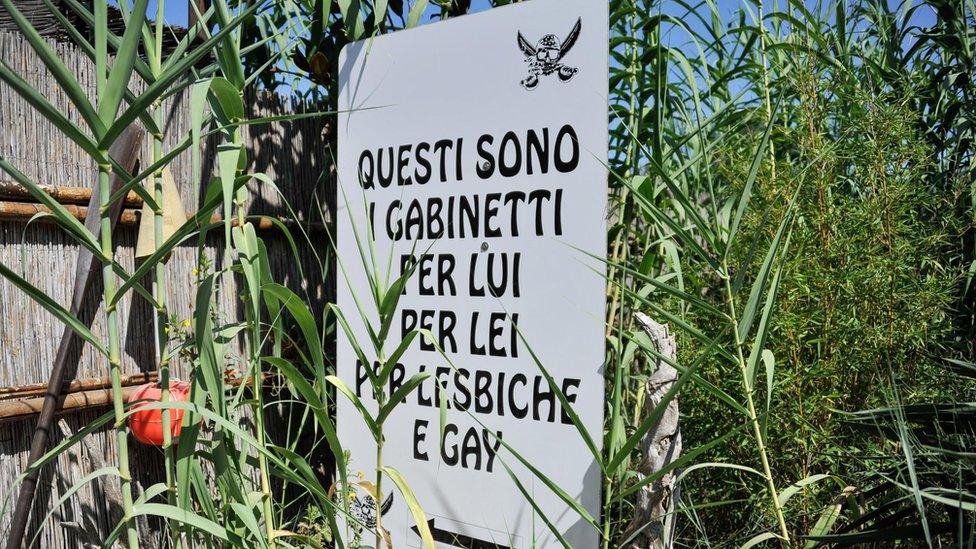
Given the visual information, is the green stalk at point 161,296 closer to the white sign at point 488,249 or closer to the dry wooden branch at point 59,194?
the white sign at point 488,249

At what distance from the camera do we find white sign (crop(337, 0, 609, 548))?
1.75 m

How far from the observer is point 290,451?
1.41m

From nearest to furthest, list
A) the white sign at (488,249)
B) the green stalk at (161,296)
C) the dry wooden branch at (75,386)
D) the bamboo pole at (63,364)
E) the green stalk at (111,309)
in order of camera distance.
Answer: the green stalk at (111,309), the green stalk at (161,296), the white sign at (488,249), the bamboo pole at (63,364), the dry wooden branch at (75,386)

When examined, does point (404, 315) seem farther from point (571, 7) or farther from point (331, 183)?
point (331, 183)

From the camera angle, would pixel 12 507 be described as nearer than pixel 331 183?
Yes

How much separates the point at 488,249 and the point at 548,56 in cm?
45

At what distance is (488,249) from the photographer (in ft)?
6.23

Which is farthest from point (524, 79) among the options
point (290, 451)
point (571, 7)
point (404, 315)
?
point (290, 451)

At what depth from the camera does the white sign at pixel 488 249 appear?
68.8 inches

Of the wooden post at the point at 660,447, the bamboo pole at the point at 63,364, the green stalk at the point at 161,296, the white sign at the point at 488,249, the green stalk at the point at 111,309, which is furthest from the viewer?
the bamboo pole at the point at 63,364

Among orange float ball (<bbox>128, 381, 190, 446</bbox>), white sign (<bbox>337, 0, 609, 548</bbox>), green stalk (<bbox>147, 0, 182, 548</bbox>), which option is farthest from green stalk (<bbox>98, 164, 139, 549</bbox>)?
orange float ball (<bbox>128, 381, 190, 446</bbox>)

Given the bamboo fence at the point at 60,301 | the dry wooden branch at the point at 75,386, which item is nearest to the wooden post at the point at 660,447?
the bamboo fence at the point at 60,301

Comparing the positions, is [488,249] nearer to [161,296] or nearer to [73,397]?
[161,296]

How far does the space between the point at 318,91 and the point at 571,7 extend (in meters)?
A: 1.20
